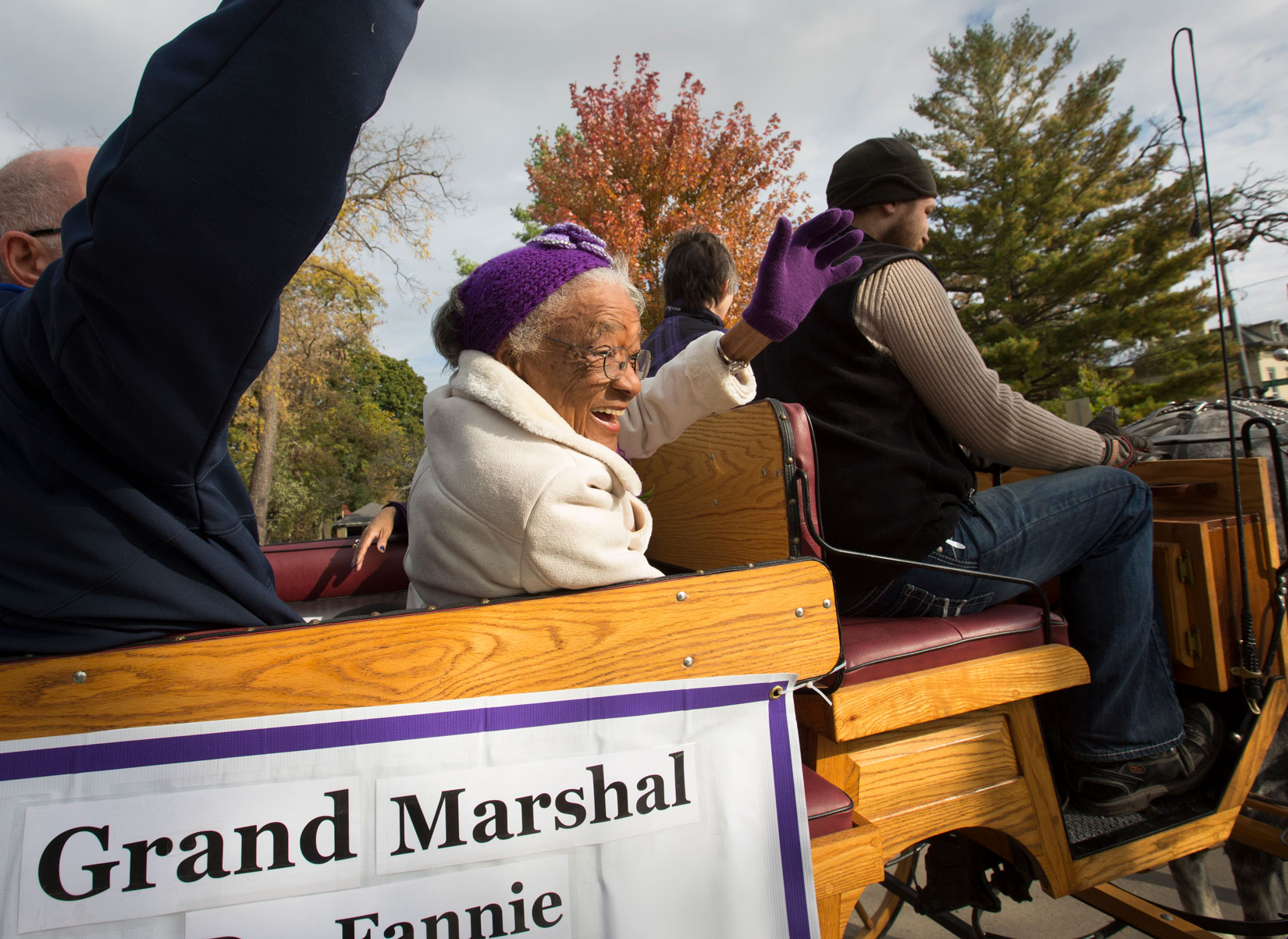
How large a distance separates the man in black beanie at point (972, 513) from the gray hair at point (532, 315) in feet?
2.09

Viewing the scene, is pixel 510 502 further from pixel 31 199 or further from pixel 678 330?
pixel 678 330

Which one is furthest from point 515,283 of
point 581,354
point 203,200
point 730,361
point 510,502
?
point 203,200

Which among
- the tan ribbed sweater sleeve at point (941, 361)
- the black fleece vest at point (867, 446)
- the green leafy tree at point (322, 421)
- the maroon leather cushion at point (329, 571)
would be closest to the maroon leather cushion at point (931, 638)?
the black fleece vest at point (867, 446)

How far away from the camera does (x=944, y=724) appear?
1703 mm

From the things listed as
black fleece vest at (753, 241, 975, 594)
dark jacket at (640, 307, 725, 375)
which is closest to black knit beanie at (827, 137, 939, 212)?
black fleece vest at (753, 241, 975, 594)

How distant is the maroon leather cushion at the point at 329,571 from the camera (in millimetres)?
2137

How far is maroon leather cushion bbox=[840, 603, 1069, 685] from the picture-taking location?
5.34 ft

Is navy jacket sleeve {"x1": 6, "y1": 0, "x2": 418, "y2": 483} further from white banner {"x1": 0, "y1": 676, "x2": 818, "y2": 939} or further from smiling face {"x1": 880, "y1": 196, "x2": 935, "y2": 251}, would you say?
smiling face {"x1": 880, "y1": 196, "x2": 935, "y2": 251}

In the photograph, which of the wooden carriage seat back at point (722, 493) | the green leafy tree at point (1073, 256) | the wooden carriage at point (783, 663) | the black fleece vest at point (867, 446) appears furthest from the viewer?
the green leafy tree at point (1073, 256)

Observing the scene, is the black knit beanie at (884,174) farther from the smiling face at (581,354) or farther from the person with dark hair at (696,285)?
the smiling face at (581,354)

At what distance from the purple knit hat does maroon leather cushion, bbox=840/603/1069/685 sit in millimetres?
978

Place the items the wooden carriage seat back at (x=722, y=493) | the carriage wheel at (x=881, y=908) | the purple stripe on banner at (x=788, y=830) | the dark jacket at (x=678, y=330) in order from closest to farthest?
the purple stripe on banner at (x=788, y=830) → the wooden carriage seat back at (x=722, y=493) → the carriage wheel at (x=881, y=908) → the dark jacket at (x=678, y=330)

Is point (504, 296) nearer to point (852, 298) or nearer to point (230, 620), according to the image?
point (230, 620)

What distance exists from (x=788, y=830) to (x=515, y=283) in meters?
1.16
